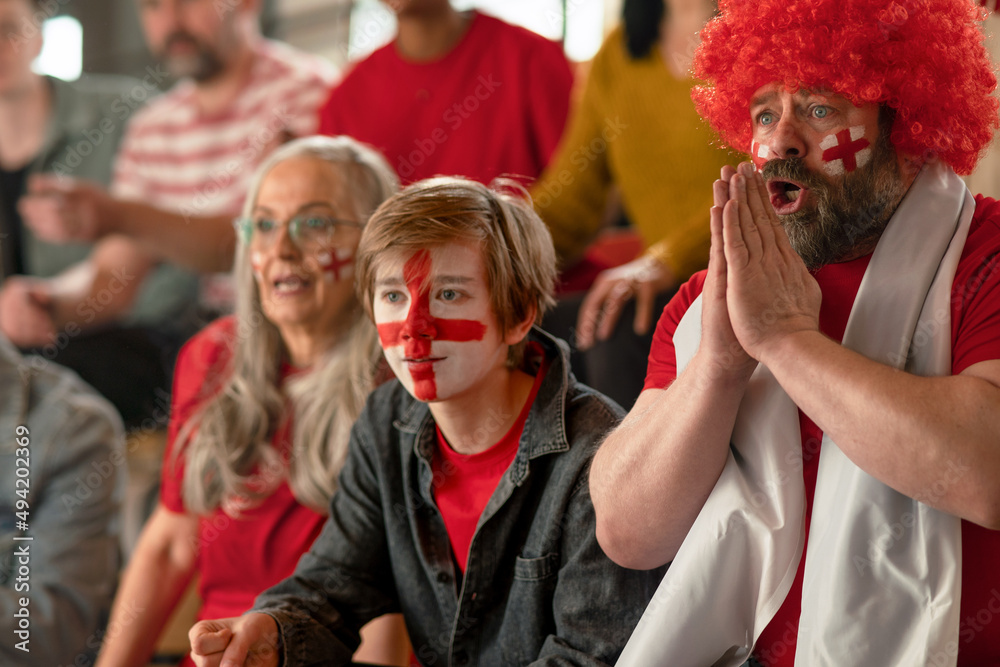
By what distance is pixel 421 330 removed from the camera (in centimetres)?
114

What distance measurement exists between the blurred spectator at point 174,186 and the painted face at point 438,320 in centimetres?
151

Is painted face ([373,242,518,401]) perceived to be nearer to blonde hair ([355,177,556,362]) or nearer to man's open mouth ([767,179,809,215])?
blonde hair ([355,177,556,362])

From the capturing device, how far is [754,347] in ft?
2.91

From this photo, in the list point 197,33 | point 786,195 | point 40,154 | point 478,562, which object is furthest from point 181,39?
point 786,195

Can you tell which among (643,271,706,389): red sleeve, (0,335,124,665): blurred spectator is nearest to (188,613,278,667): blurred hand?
(643,271,706,389): red sleeve

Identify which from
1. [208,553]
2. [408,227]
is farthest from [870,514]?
[208,553]

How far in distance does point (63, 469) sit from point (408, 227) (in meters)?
1.24

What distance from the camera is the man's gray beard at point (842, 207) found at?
969mm

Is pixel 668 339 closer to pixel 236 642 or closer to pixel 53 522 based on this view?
pixel 236 642

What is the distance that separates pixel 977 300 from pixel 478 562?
0.63 m

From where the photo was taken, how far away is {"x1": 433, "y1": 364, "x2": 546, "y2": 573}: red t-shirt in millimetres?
1207

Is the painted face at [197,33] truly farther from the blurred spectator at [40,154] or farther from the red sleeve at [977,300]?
the red sleeve at [977,300]

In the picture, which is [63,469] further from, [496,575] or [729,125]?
[729,125]

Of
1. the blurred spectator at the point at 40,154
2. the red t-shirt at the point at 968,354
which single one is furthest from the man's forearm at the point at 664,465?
the blurred spectator at the point at 40,154
